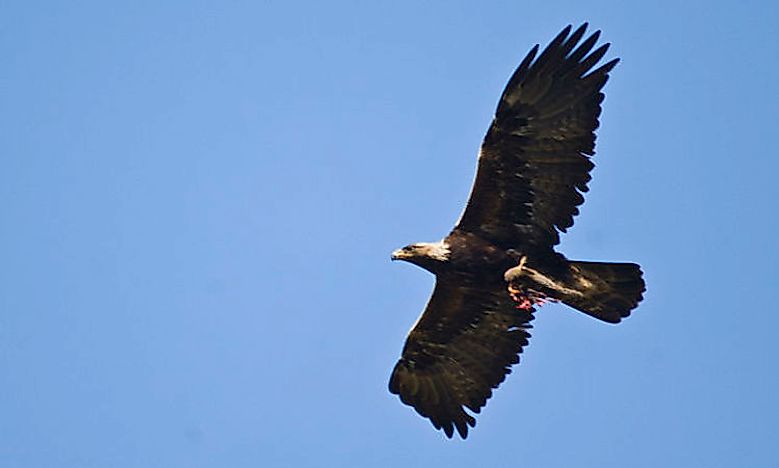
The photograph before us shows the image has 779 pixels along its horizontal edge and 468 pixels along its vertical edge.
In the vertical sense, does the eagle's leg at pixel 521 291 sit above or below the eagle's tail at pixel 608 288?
above

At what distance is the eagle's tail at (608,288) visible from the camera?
45.0 feet

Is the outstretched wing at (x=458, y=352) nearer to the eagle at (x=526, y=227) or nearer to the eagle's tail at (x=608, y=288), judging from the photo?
the eagle at (x=526, y=227)

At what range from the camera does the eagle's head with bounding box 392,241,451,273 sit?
14.4m

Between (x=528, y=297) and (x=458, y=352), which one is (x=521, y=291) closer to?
(x=528, y=297)

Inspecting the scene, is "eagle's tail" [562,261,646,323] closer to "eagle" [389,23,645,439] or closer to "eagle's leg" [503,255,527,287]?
"eagle" [389,23,645,439]

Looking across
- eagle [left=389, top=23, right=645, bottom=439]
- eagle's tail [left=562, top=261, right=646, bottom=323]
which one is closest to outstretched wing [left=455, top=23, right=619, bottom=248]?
eagle [left=389, top=23, right=645, bottom=439]

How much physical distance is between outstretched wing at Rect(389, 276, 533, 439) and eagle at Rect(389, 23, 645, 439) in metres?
0.01

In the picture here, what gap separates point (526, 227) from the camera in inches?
552

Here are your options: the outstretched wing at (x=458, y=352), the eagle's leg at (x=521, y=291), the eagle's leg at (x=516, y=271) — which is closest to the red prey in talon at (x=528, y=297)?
the eagle's leg at (x=521, y=291)

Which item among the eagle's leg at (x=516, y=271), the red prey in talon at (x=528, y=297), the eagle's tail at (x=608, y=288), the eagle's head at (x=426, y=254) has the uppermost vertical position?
the eagle's head at (x=426, y=254)

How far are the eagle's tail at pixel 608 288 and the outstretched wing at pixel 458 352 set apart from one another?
1143 mm

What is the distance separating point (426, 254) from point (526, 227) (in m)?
1.21

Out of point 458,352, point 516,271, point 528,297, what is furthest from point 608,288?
point 458,352

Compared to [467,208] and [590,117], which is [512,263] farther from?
[590,117]
